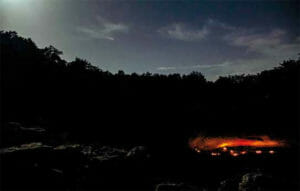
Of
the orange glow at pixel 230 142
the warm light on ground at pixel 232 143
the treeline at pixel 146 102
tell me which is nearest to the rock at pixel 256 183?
the warm light on ground at pixel 232 143

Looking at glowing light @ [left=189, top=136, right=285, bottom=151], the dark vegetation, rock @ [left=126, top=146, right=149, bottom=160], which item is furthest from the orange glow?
rock @ [left=126, top=146, right=149, bottom=160]

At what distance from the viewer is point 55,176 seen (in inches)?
319

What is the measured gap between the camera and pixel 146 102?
65.0 feet

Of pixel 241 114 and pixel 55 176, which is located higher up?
pixel 241 114

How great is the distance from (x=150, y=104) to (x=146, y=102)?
39 centimetres

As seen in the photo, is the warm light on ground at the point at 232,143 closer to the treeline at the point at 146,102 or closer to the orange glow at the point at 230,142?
the orange glow at the point at 230,142

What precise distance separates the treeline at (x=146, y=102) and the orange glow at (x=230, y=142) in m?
0.58

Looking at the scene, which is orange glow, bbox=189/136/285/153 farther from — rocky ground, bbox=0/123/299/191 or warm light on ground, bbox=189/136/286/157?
rocky ground, bbox=0/123/299/191

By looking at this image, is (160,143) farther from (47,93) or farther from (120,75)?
(47,93)

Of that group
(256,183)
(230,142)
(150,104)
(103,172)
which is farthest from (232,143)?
(103,172)

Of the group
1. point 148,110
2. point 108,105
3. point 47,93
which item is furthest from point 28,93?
point 148,110

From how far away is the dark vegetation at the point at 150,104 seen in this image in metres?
17.5

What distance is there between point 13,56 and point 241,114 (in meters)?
21.2

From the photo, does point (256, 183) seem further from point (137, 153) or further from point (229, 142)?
point (229, 142)
